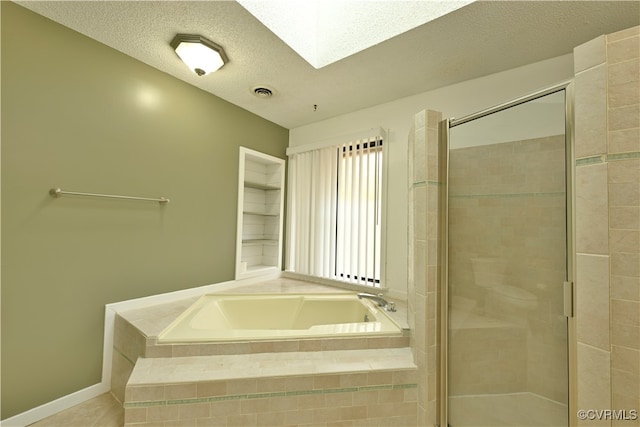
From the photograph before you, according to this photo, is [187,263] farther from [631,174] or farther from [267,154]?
[631,174]

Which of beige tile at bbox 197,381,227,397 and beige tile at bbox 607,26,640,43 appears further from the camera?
beige tile at bbox 197,381,227,397

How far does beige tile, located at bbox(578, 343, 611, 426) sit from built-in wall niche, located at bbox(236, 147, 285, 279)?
7.77 ft

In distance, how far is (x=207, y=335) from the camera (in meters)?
1.43

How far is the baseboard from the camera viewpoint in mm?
1333

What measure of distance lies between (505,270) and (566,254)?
45cm

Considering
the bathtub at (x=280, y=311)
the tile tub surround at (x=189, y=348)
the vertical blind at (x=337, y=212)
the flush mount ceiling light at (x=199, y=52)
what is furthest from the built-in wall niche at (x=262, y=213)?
the tile tub surround at (x=189, y=348)

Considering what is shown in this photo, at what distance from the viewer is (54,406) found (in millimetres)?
1448

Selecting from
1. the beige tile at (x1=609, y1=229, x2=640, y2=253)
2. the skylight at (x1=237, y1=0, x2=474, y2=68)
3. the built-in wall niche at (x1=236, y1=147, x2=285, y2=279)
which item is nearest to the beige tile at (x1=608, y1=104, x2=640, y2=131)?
the beige tile at (x1=609, y1=229, x2=640, y2=253)

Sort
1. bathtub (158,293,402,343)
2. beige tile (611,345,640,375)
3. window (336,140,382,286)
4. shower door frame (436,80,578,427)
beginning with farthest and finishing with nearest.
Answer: window (336,140,382,286) < bathtub (158,293,402,343) < shower door frame (436,80,578,427) < beige tile (611,345,640,375)

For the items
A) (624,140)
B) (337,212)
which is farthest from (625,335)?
(337,212)

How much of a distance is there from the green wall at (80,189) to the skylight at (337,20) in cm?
57

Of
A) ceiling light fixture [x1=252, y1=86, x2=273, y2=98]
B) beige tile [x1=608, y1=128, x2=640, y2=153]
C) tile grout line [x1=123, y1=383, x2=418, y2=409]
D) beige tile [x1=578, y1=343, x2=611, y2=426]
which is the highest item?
ceiling light fixture [x1=252, y1=86, x2=273, y2=98]

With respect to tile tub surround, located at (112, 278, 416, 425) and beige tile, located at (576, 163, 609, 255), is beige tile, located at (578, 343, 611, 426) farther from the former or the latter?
Answer: tile tub surround, located at (112, 278, 416, 425)

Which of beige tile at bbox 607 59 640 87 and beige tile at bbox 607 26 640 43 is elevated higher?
beige tile at bbox 607 26 640 43
